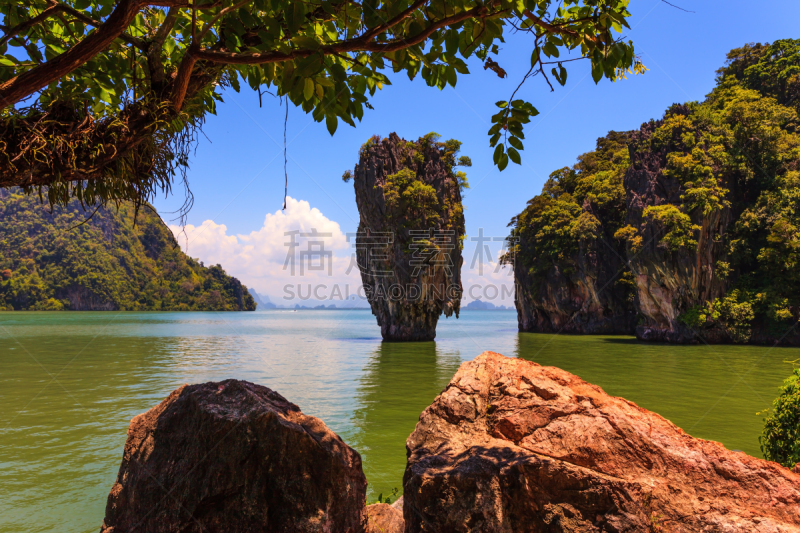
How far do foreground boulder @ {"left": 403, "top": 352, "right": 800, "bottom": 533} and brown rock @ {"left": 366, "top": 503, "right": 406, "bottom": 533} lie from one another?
661 mm

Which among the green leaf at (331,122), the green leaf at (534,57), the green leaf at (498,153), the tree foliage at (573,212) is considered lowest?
the green leaf at (498,153)

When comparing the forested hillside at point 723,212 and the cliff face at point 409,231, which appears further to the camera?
the cliff face at point 409,231

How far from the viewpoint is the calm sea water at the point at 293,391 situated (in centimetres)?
619

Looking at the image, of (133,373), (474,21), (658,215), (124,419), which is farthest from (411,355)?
(474,21)

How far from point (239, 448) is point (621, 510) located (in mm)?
2412

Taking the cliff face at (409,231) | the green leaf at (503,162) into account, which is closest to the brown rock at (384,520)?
the green leaf at (503,162)

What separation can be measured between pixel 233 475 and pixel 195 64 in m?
2.60

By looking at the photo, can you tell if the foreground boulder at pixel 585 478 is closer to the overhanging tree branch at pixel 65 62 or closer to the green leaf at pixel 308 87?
the green leaf at pixel 308 87

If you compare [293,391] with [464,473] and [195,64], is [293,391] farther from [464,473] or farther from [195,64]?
[195,64]

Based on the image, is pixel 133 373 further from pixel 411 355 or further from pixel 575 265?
pixel 575 265

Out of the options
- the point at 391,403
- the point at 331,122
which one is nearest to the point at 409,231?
the point at 391,403

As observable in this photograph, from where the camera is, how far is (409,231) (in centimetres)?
2873

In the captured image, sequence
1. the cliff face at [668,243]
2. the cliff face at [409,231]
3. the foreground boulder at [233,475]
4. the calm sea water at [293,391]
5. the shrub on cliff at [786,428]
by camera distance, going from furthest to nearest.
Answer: the cliff face at [409,231], the cliff face at [668,243], the calm sea water at [293,391], the shrub on cliff at [786,428], the foreground boulder at [233,475]

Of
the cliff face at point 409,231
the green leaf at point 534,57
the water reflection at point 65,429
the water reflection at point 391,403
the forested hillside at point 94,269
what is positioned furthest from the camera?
the forested hillside at point 94,269
